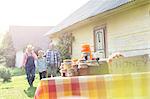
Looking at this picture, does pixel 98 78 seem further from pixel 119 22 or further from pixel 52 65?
pixel 119 22

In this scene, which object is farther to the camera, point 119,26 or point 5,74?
point 5,74

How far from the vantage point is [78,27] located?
28.0 ft

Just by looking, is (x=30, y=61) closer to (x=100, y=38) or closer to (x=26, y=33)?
(x=100, y=38)

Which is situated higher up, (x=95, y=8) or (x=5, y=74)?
(x=95, y=8)

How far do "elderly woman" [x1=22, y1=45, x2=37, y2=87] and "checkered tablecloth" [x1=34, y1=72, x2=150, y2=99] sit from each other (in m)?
4.63

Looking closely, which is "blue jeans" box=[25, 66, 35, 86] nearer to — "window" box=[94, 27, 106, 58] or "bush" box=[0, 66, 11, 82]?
"window" box=[94, 27, 106, 58]

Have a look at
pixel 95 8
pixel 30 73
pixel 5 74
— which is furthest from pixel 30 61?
pixel 5 74

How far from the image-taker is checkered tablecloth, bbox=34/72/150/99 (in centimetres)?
88

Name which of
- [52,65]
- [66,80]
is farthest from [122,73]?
[52,65]

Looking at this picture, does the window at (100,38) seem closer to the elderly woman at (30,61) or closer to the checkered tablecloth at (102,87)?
the elderly woman at (30,61)

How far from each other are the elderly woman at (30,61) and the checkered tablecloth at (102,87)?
463cm

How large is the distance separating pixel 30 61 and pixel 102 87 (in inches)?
202

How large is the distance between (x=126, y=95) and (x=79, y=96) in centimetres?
14

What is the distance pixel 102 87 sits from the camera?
903mm
